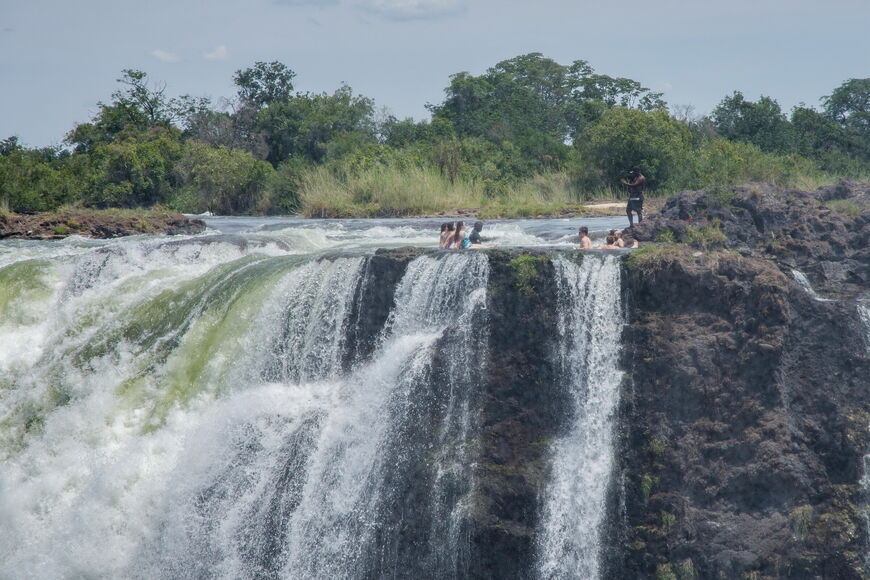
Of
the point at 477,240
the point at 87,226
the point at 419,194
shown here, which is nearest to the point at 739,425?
the point at 477,240

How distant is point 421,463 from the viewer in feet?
29.6

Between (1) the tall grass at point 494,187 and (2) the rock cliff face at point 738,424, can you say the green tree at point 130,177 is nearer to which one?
(1) the tall grass at point 494,187

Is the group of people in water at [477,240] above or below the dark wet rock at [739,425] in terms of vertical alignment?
above

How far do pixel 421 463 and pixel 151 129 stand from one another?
33743 millimetres

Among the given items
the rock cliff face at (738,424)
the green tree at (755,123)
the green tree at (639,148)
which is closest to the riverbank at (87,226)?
the green tree at (639,148)

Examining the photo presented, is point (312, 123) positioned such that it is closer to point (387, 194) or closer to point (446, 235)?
point (387, 194)

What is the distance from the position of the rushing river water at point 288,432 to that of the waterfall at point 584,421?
0.02 m

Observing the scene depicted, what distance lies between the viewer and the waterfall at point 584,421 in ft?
27.6

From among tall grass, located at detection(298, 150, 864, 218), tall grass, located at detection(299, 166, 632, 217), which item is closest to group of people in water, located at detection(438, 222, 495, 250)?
tall grass, located at detection(298, 150, 864, 218)

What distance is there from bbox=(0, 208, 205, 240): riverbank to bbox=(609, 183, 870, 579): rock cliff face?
44.4 ft

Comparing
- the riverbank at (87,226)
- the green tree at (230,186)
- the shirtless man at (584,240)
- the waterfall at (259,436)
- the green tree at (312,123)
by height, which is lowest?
the waterfall at (259,436)

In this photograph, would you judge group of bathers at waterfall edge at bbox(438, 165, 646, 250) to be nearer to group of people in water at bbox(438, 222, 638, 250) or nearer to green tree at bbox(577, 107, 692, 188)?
group of people in water at bbox(438, 222, 638, 250)

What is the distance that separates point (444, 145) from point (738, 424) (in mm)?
22162

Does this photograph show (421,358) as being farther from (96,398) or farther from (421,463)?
(96,398)
